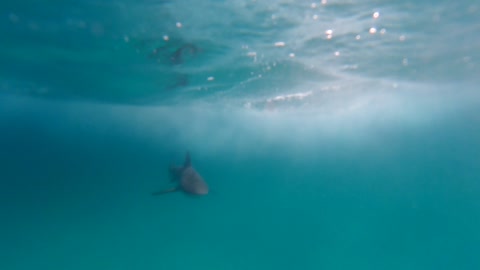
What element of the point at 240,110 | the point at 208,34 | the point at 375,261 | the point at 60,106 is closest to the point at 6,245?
the point at 60,106

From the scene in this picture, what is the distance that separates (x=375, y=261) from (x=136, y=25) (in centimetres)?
3875

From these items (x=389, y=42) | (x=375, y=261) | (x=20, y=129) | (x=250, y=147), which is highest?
(x=389, y=42)

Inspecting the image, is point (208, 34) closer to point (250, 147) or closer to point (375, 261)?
point (375, 261)

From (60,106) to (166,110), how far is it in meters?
8.55

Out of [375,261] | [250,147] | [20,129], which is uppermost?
[20,129]

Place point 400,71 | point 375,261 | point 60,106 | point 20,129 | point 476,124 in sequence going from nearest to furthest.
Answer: point 400,71 < point 60,106 < point 20,129 < point 375,261 < point 476,124

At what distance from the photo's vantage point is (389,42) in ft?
46.1

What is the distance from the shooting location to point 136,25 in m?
11.2

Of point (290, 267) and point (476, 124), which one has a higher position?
point (476, 124)

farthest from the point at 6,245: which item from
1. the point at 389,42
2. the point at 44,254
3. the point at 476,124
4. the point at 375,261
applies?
the point at 476,124

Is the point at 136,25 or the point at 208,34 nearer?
the point at 136,25

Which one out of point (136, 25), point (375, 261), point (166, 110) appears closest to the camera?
point (136, 25)

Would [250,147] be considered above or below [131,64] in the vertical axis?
below

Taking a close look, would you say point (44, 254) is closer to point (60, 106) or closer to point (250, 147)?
point (60, 106)
